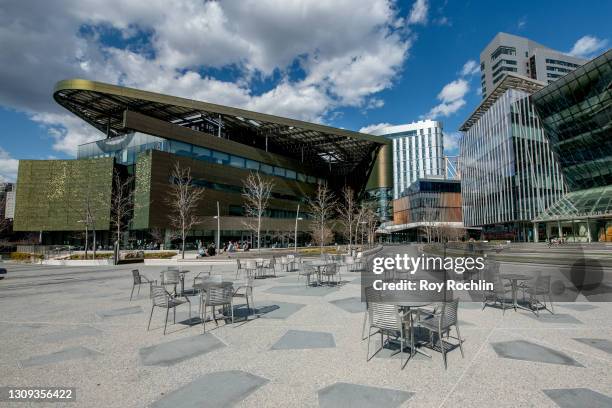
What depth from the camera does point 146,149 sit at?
47125 millimetres

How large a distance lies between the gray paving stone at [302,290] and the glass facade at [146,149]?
40084 millimetres

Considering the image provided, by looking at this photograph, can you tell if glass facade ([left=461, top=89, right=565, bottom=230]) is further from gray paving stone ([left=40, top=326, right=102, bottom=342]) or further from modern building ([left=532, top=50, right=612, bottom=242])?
gray paving stone ([left=40, top=326, right=102, bottom=342])

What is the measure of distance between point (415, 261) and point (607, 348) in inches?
550

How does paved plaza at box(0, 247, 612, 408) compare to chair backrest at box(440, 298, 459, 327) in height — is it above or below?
below

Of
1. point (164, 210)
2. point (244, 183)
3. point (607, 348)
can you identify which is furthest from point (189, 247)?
point (607, 348)

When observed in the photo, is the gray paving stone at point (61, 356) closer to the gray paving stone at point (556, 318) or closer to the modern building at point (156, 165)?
the gray paving stone at point (556, 318)

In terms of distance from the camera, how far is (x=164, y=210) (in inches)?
1777

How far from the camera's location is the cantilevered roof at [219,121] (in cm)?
4419

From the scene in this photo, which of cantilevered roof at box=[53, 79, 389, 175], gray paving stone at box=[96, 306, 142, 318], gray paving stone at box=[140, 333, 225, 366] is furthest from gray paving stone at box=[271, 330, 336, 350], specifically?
cantilevered roof at box=[53, 79, 389, 175]

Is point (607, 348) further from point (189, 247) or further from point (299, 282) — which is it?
point (189, 247)

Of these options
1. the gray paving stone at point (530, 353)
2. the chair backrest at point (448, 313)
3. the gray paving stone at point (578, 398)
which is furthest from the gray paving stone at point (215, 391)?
the gray paving stone at point (530, 353)

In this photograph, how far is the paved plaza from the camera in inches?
165

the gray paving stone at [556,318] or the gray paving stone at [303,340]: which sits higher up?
the gray paving stone at [556,318]

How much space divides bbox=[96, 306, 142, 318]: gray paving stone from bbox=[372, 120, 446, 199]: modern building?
16238 centimetres
